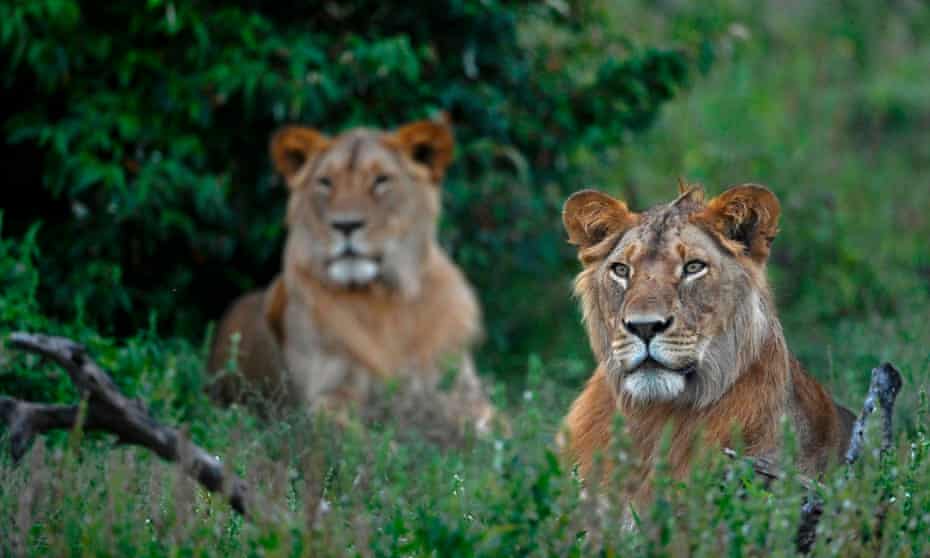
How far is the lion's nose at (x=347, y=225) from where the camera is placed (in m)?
7.31

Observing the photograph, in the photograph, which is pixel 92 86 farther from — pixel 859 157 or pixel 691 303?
pixel 859 157

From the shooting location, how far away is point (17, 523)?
135 inches

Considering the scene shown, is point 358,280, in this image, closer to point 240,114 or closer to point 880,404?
point 240,114

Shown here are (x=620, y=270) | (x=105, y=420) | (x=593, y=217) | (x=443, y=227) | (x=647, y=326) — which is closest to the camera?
(x=105, y=420)

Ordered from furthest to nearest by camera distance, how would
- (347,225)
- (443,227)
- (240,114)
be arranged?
1. (443,227)
2. (240,114)
3. (347,225)

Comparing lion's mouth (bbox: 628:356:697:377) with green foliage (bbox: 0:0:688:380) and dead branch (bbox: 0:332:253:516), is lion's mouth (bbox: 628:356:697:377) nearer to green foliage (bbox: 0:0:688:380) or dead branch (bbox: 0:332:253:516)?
dead branch (bbox: 0:332:253:516)

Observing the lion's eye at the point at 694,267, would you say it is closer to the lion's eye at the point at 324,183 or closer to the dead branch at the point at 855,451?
the dead branch at the point at 855,451

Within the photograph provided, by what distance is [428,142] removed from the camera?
760 centimetres

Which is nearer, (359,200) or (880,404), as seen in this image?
(880,404)

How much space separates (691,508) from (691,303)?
108 cm

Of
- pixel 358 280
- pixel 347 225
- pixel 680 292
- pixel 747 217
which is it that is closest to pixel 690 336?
pixel 680 292

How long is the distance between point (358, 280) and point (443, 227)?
97cm

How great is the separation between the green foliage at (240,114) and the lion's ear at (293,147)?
0.14 m

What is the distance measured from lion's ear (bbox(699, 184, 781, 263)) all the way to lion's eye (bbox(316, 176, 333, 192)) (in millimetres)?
3281
